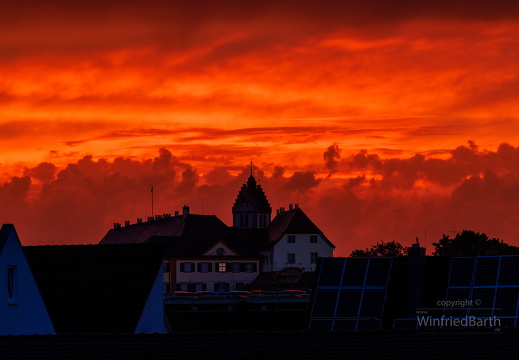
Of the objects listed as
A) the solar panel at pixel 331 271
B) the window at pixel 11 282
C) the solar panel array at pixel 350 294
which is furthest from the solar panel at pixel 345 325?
the window at pixel 11 282

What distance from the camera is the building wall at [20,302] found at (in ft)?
160

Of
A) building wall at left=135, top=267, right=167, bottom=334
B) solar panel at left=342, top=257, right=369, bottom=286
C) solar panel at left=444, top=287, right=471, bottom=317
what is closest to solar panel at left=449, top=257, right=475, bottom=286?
solar panel at left=444, top=287, right=471, bottom=317

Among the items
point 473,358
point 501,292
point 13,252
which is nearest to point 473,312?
point 501,292

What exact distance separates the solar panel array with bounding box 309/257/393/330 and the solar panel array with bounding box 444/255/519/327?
3352mm

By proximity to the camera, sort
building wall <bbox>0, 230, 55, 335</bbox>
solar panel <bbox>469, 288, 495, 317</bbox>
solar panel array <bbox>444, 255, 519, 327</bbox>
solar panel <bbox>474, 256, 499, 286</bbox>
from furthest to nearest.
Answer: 1. solar panel <bbox>474, 256, 499, 286</bbox>
2. solar panel <bbox>469, 288, 495, 317</bbox>
3. solar panel array <bbox>444, 255, 519, 327</bbox>
4. building wall <bbox>0, 230, 55, 335</bbox>

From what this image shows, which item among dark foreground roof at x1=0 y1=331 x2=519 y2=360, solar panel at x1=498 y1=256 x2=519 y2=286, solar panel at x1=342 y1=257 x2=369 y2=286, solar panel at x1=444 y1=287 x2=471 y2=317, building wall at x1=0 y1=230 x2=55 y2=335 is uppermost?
dark foreground roof at x1=0 y1=331 x2=519 y2=360

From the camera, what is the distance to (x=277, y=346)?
34.1 m

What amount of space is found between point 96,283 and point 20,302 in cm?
408

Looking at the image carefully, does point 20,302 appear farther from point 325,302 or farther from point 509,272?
point 509,272

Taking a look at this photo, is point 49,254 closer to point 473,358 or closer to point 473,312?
point 473,312

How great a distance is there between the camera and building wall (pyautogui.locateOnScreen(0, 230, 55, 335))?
48.7 m

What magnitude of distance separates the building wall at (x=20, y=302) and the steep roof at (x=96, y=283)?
4.68 ft

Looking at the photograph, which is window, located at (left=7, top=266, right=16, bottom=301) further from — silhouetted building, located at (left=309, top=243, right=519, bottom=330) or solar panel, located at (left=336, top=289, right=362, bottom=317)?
solar panel, located at (left=336, top=289, right=362, bottom=317)

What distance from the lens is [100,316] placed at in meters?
51.8
